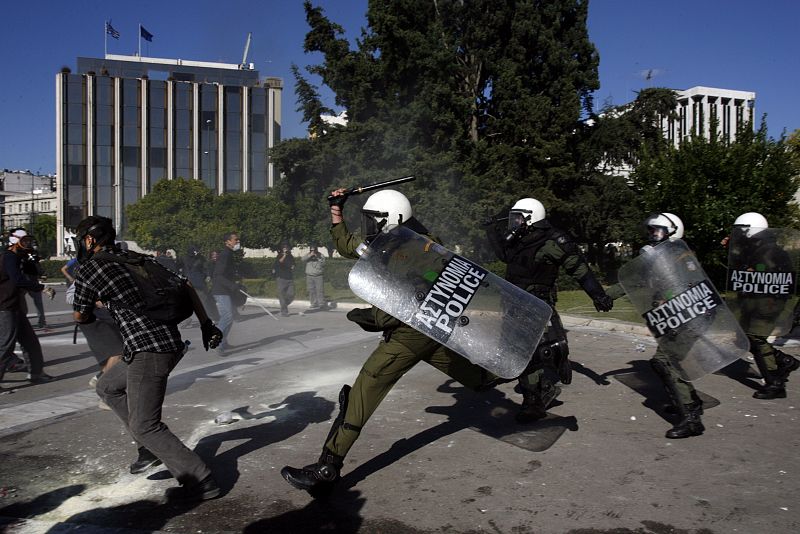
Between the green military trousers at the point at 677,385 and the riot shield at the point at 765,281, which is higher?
the riot shield at the point at 765,281

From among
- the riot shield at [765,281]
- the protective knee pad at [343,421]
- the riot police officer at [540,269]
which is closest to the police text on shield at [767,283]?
the riot shield at [765,281]

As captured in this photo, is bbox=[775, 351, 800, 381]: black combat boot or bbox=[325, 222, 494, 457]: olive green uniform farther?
bbox=[775, 351, 800, 381]: black combat boot

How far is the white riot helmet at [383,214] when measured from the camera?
13.9 feet

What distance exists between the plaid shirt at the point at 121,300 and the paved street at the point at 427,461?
87cm

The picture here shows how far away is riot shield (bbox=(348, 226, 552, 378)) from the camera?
146 inches

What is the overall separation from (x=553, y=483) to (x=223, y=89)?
3121 inches

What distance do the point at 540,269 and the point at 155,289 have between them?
9.88 feet

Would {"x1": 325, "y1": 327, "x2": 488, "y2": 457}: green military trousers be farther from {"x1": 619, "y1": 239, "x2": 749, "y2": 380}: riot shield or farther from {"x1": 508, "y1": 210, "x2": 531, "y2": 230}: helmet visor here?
{"x1": 619, "y1": 239, "x2": 749, "y2": 380}: riot shield

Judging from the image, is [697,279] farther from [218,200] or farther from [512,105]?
[218,200]

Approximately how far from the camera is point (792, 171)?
734 inches

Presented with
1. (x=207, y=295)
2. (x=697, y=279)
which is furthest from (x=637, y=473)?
(x=207, y=295)

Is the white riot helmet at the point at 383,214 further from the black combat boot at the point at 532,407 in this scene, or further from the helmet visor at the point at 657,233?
the helmet visor at the point at 657,233

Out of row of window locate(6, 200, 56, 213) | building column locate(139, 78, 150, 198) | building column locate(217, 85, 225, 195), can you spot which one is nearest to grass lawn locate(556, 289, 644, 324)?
building column locate(217, 85, 225, 195)

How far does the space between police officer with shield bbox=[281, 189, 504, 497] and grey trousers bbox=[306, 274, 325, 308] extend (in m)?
12.1
